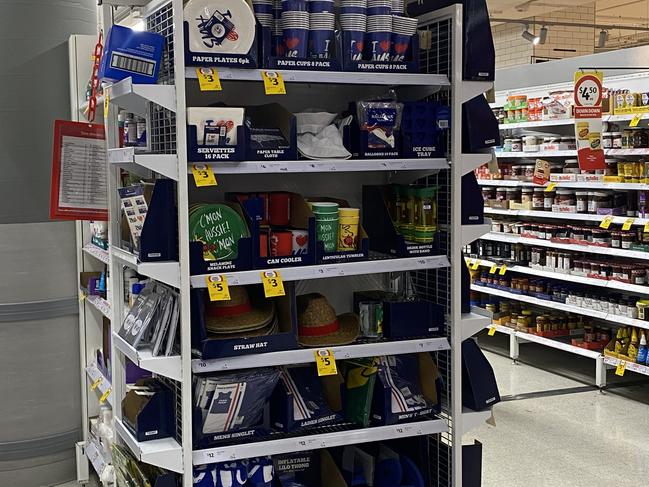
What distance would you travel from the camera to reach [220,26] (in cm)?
293

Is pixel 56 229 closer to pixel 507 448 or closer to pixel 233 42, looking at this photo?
pixel 233 42

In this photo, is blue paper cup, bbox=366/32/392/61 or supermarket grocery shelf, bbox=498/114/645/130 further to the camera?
supermarket grocery shelf, bbox=498/114/645/130

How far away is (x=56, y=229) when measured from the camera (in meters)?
4.55

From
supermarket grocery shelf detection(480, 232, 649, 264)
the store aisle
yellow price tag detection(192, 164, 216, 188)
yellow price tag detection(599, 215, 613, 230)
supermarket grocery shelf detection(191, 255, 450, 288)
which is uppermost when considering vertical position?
yellow price tag detection(192, 164, 216, 188)

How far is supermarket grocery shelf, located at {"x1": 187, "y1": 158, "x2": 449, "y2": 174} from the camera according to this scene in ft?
9.77

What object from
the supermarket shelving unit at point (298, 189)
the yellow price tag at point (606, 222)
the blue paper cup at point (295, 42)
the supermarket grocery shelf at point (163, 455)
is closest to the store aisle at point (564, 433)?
the supermarket shelving unit at point (298, 189)

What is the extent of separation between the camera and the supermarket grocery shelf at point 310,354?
3.01 metres

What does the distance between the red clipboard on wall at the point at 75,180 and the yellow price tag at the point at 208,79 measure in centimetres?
104

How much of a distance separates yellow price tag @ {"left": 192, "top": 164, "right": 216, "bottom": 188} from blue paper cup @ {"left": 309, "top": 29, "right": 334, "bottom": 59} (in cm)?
60

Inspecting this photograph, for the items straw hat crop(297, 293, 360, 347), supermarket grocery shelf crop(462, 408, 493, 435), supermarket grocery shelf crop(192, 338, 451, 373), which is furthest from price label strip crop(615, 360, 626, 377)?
straw hat crop(297, 293, 360, 347)

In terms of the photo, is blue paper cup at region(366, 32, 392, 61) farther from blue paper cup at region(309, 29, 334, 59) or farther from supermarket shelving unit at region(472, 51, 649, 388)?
supermarket shelving unit at region(472, 51, 649, 388)

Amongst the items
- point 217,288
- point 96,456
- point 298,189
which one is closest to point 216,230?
point 217,288

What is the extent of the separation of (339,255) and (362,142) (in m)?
0.44

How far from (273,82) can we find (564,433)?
3406mm
